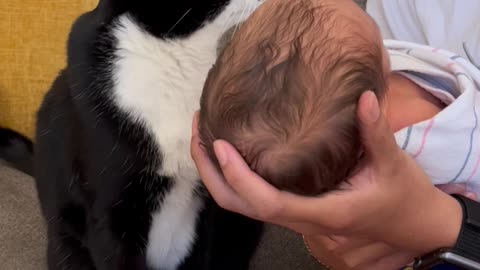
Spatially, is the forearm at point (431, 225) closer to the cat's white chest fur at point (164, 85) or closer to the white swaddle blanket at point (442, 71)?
the white swaddle blanket at point (442, 71)

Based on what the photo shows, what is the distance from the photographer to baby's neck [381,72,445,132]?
81 cm

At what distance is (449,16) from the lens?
2.95 feet

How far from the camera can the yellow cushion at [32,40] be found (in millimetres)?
1196

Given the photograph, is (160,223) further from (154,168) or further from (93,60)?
(93,60)

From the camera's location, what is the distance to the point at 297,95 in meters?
0.63

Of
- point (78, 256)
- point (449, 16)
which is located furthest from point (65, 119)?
point (449, 16)

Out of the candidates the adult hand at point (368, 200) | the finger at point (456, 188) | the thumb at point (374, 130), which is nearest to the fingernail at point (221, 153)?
the adult hand at point (368, 200)

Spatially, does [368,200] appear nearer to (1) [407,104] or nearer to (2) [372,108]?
(2) [372,108]

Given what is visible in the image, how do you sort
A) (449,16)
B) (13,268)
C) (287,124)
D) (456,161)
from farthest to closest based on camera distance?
(13,268) < (449,16) < (456,161) < (287,124)

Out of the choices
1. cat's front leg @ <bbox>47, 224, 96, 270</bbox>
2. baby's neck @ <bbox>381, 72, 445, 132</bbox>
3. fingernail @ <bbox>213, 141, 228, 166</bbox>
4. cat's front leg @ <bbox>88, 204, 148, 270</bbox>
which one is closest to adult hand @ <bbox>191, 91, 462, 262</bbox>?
fingernail @ <bbox>213, 141, 228, 166</bbox>

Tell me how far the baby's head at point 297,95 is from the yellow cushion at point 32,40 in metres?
0.62

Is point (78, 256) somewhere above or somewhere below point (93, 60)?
below

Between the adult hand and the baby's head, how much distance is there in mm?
18

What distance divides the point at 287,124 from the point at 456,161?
0.27m
